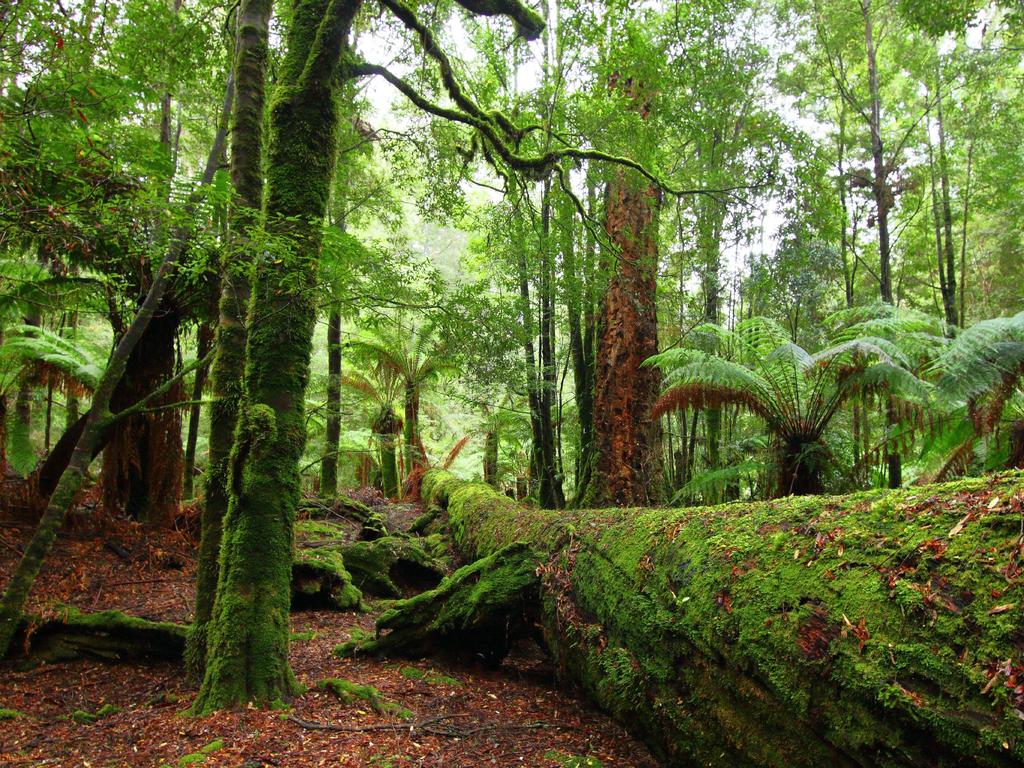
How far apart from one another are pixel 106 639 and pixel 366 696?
2191 millimetres

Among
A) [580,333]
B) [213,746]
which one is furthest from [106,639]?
[580,333]

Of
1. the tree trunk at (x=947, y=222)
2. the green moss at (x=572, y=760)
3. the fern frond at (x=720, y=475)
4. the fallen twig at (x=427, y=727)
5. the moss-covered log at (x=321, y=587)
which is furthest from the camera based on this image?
the tree trunk at (x=947, y=222)

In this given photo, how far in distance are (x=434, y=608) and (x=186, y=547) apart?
3.75m

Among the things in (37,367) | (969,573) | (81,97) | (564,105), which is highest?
(564,105)

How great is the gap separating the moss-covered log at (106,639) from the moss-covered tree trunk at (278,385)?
1.00 meters

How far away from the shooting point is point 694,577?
253 cm

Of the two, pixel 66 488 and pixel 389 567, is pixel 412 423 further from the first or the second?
pixel 66 488

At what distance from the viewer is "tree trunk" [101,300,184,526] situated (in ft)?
20.4

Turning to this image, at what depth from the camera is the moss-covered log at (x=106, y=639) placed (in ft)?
12.5

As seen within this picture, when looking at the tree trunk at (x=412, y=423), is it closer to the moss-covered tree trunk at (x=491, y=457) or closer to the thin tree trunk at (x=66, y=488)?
the moss-covered tree trunk at (x=491, y=457)

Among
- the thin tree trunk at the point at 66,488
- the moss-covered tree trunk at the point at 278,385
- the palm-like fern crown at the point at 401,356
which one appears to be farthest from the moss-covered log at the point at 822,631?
the palm-like fern crown at the point at 401,356

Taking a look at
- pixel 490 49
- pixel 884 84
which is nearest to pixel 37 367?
pixel 490 49

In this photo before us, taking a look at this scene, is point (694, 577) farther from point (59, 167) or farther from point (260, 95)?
point (260, 95)

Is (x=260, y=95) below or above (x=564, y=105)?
below
